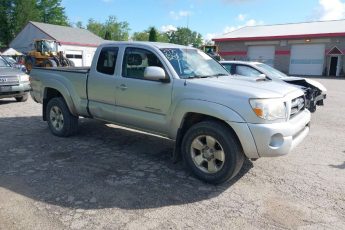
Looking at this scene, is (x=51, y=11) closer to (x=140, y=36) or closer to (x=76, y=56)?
(x=76, y=56)

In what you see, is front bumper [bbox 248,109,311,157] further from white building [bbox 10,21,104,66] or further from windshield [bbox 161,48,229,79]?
white building [bbox 10,21,104,66]

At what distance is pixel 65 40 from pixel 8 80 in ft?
112

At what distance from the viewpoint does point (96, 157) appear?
223 inches

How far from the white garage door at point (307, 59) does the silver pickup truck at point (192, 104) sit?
35.5 m

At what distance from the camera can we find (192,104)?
182 inches

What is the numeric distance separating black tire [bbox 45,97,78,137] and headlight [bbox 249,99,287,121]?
3934mm

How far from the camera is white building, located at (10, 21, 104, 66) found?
1672 inches

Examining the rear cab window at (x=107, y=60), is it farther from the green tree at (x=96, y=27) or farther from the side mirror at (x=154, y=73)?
the green tree at (x=96, y=27)

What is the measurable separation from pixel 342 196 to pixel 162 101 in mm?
2746

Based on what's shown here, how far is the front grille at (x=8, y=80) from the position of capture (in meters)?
10.3

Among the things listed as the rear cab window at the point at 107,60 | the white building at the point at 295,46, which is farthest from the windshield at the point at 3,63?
the white building at the point at 295,46

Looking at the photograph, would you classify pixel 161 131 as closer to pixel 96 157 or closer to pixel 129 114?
pixel 129 114

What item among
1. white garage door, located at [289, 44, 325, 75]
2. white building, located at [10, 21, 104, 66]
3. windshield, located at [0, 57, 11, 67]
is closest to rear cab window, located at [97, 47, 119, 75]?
windshield, located at [0, 57, 11, 67]

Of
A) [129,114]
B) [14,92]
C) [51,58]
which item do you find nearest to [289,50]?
[51,58]
